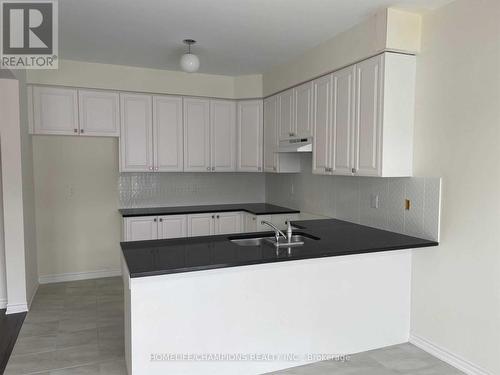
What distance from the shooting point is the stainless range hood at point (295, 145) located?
373 cm

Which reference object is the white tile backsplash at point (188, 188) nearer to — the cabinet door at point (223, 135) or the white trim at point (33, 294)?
the cabinet door at point (223, 135)

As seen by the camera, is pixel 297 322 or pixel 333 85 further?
pixel 333 85

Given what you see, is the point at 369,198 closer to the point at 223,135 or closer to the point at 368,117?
the point at 368,117

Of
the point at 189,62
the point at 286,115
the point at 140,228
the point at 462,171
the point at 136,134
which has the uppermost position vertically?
the point at 189,62

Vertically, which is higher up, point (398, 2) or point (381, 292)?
point (398, 2)

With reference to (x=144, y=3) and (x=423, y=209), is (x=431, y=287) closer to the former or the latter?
(x=423, y=209)

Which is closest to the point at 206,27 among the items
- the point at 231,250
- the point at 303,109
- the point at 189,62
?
the point at 189,62

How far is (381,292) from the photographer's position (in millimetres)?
2865

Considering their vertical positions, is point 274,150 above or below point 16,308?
above

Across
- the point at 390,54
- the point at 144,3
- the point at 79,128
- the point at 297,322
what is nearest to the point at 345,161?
the point at 390,54

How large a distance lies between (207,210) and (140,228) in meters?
0.83

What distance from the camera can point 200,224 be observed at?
459cm

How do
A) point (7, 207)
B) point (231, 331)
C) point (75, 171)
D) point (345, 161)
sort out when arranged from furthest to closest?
1. point (75, 171)
2. point (7, 207)
3. point (345, 161)
4. point (231, 331)

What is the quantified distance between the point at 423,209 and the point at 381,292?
0.71 meters
